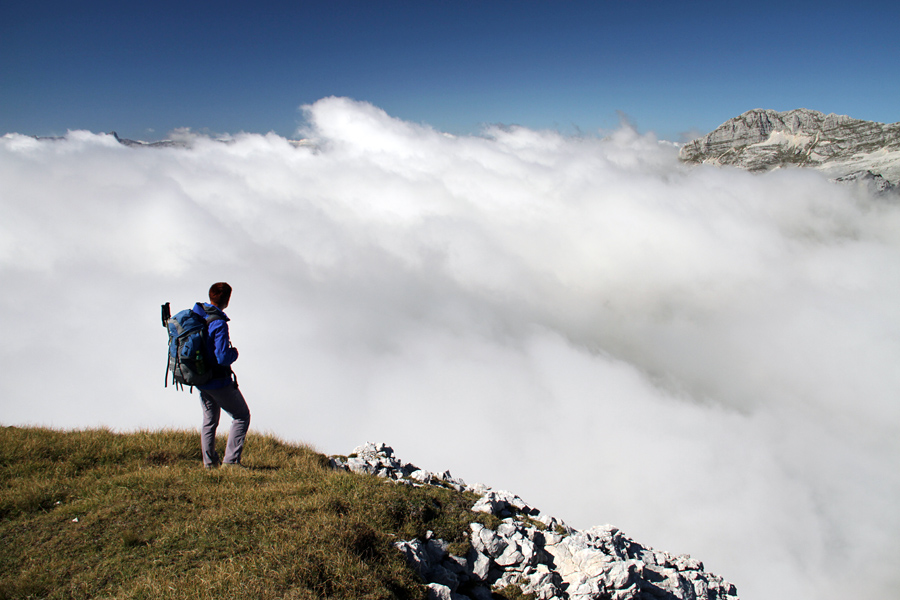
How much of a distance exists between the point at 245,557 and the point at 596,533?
947cm

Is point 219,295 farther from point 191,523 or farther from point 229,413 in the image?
point 191,523

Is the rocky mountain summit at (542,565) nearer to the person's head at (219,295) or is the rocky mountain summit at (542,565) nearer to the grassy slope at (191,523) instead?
the grassy slope at (191,523)

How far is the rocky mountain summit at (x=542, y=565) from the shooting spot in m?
8.53

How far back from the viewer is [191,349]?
9.12 metres

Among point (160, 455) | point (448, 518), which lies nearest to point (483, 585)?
point (448, 518)

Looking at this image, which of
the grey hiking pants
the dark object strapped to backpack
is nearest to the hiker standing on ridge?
the grey hiking pants

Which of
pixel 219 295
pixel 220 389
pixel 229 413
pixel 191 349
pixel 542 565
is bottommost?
pixel 542 565

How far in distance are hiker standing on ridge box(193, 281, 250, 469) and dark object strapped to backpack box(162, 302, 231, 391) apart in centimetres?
10

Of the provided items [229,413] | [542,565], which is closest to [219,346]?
[229,413]

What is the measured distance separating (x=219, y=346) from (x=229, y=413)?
1740 millimetres

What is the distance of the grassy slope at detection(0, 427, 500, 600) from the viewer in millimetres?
6305

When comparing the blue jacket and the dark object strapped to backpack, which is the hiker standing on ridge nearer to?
the blue jacket

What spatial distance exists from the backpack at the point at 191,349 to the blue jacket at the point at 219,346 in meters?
0.09

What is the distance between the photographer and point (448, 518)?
10023 millimetres
